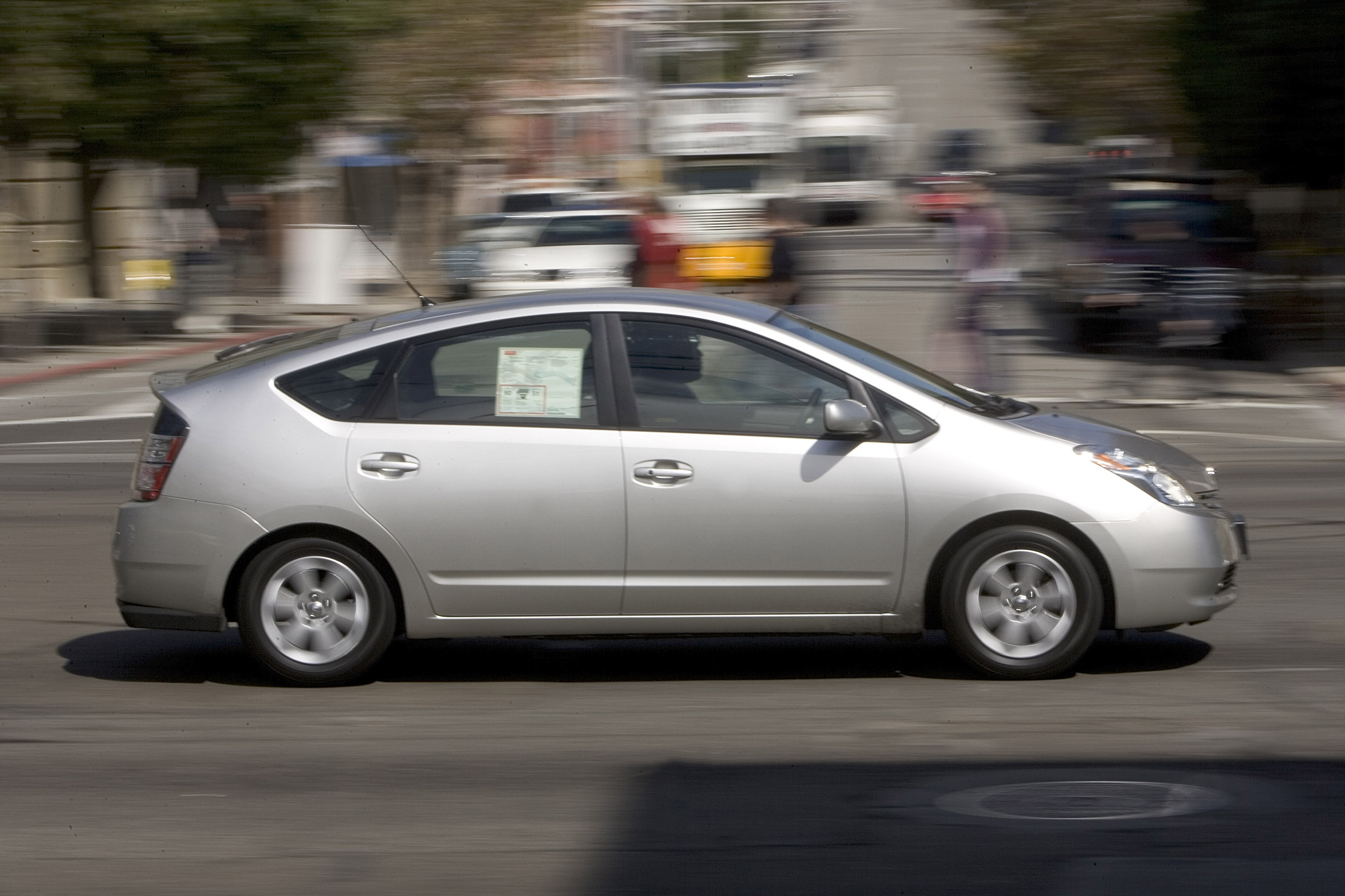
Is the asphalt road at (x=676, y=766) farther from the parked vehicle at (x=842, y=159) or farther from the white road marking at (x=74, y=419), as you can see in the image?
the parked vehicle at (x=842, y=159)

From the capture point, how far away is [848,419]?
6.10m

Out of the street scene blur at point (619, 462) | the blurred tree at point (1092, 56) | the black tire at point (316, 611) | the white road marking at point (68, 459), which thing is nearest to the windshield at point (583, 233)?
the street scene blur at point (619, 462)

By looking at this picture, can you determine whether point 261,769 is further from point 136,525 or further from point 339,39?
point 339,39

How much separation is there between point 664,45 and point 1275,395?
1294 inches

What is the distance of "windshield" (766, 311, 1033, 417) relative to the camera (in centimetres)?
646

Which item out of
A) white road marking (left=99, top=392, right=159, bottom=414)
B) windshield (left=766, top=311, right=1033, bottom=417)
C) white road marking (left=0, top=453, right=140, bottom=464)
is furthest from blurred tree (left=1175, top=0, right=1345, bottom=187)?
windshield (left=766, top=311, right=1033, bottom=417)

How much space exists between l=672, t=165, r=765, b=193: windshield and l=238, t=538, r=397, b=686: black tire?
3186 centimetres

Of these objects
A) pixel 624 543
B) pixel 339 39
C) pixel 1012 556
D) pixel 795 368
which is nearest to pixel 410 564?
pixel 624 543

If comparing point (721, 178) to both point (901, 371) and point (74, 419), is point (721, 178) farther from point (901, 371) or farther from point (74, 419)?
point (901, 371)

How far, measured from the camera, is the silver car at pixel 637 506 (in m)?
6.16

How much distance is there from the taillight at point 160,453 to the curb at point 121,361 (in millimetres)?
12325

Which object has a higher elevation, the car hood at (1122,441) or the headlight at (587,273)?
Result: the headlight at (587,273)

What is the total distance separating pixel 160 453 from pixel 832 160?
133ft

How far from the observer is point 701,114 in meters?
37.6
